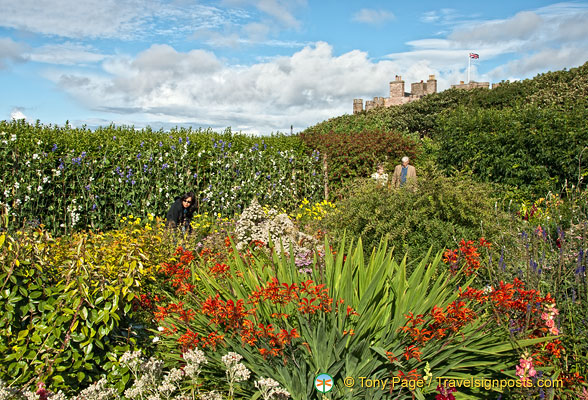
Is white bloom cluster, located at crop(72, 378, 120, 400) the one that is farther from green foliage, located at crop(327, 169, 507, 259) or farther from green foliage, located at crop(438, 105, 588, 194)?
green foliage, located at crop(438, 105, 588, 194)

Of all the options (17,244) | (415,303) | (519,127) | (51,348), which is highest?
(519,127)

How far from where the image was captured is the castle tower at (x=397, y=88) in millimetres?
42594

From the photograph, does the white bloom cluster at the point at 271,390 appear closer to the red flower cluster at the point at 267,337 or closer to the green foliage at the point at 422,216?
the red flower cluster at the point at 267,337

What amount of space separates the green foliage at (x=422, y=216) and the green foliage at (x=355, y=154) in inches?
223

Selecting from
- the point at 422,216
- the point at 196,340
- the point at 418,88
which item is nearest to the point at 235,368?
the point at 196,340

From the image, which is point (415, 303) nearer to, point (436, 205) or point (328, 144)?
point (436, 205)

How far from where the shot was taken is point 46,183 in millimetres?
8977

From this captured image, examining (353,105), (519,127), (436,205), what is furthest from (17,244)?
(353,105)

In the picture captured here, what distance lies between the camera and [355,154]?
12.5 m

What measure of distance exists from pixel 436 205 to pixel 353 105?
3576cm

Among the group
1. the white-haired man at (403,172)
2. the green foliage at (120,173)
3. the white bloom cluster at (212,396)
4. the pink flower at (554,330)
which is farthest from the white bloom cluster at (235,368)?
the white-haired man at (403,172)

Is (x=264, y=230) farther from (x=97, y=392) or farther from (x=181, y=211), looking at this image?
(x=97, y=392)

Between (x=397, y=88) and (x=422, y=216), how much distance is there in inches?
Result: 1540

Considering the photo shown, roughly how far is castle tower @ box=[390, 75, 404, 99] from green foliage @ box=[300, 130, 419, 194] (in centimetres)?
3112
